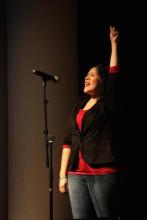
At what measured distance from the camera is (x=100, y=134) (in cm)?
214

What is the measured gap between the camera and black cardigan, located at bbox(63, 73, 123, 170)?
2088 mm

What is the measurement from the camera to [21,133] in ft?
9.37

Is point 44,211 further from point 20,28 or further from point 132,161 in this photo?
point 20,28

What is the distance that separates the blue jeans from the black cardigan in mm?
95

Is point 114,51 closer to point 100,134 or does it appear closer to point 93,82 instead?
point 93,82

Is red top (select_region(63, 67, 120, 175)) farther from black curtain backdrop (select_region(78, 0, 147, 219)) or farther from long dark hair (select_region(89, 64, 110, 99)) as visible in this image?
black curtain backdrop (select_region(78, 0, 147, 219))

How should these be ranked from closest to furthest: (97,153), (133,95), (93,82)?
(97,153), (93,82), (133,95)

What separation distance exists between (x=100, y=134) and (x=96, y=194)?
37 cm

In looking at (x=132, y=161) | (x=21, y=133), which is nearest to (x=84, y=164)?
(x=132, y=161)

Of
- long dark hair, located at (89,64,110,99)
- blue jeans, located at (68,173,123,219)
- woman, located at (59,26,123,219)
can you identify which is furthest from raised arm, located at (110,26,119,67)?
blue jeans, located at (68,173,123,219)

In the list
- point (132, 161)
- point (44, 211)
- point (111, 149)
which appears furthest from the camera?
point (44, 211)

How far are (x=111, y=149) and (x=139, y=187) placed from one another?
76cm

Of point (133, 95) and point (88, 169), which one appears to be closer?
point (88, 169)

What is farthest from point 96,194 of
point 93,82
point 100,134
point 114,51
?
point 114,51
